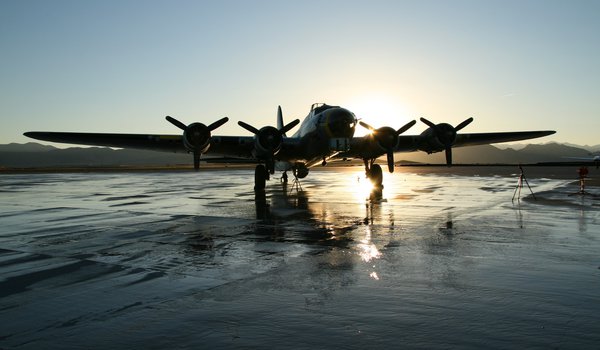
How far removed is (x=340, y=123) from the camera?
24.2 metres

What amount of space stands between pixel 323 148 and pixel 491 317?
20627mm

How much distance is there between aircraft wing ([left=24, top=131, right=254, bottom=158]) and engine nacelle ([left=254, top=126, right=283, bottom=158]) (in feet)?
6.25

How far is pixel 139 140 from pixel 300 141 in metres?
9.27

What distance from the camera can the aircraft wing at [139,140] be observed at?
25438 millimetres

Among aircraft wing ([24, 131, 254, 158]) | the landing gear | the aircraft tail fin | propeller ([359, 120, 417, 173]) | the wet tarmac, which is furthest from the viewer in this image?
the aircraft tail fin

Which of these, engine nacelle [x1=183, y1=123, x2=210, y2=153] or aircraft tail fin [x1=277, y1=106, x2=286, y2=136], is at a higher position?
aircraft tail fin [x1=277, y1=106, x2=286, y2=136]

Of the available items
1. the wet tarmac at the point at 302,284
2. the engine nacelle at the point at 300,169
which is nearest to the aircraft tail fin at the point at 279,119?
the engine nacelle at the point at 300,169

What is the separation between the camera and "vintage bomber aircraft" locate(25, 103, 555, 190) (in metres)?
24.3

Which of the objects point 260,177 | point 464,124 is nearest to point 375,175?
point 464,124

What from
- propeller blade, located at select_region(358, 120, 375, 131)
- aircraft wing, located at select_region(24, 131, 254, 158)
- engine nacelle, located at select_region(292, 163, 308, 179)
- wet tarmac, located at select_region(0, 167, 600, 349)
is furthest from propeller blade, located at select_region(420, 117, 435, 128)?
wet tarmac, located at select_region(0, 167, 600, 349)

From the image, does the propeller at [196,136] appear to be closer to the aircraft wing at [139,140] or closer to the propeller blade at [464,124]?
the aircraft wing at [139,140]

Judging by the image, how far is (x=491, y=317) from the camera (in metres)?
4.75

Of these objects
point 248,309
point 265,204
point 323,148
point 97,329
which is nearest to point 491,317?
point 248,309

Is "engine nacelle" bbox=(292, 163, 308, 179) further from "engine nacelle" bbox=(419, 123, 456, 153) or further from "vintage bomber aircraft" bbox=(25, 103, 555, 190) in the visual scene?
"engine nacelle" bbox=(419, 123, 456, 153)
